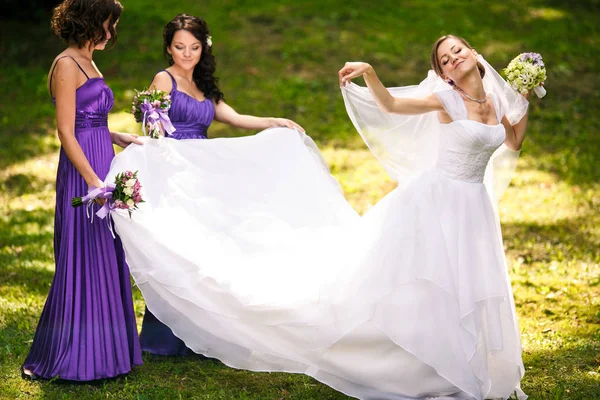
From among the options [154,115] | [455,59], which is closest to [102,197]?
[154,115]

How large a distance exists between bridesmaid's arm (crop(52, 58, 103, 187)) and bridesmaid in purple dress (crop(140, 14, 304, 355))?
107cm

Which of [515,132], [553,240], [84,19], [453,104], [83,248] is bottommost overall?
[553,240]

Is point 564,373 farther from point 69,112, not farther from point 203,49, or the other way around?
point 69,112

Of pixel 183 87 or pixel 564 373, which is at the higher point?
pixel 183 87

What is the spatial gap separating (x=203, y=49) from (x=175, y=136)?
2.56 ft

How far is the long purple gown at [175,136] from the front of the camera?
19.2 ft

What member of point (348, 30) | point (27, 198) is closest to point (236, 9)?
point (348, 30)

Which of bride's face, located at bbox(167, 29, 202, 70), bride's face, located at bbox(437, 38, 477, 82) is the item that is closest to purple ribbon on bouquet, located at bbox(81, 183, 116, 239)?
bride's face, located at bbox(167, 29, 202, 70)

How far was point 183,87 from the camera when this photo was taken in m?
5.95

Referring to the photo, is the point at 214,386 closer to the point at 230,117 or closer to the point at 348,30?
the point at 230,117

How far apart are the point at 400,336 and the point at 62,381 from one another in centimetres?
231

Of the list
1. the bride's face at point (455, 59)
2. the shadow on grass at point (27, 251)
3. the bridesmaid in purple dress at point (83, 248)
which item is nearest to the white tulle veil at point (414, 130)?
the bride's face at point (455, 59)

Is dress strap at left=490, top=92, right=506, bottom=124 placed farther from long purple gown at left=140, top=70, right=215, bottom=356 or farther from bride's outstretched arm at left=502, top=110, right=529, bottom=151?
long purple gown at left=140, top=70, right=215, bottom=356

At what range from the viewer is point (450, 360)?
179 inches
